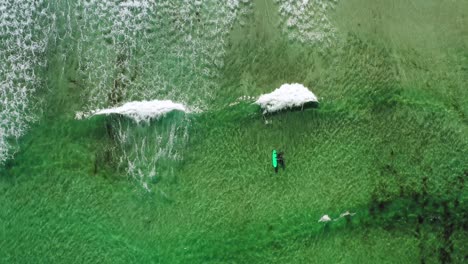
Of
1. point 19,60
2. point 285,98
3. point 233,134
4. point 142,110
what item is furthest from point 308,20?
point 19,60

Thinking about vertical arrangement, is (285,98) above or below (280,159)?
above

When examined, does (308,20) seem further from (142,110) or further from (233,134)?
(142,110)

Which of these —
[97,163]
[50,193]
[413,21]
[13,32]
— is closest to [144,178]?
[97,163]

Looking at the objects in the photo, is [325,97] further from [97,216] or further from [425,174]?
[97,216]

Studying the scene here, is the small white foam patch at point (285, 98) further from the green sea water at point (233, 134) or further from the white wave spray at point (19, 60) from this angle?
the white wave spray at point (19, 60)

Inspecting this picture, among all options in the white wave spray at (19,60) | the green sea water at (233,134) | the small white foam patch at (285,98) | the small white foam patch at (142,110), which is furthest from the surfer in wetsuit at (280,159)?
the white wave spray at (19,60)

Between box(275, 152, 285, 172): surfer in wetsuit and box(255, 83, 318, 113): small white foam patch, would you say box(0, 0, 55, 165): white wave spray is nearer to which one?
box(255, 83, 318, 113): small white foam patch

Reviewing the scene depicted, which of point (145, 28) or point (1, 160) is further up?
point (145, 28)

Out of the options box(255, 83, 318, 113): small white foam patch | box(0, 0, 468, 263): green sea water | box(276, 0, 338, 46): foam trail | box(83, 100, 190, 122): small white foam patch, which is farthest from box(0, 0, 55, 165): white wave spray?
box(276, 0, 338, 46): foam trail
